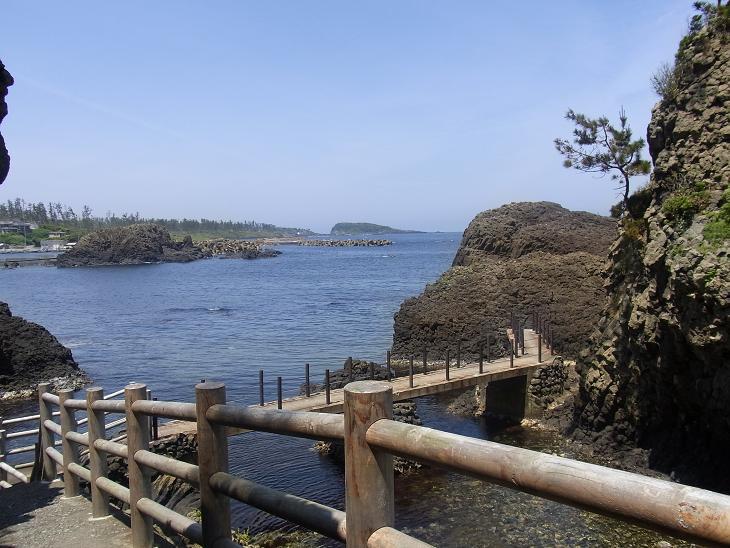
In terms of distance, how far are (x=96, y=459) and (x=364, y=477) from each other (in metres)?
4.86

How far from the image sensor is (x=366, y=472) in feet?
9.94

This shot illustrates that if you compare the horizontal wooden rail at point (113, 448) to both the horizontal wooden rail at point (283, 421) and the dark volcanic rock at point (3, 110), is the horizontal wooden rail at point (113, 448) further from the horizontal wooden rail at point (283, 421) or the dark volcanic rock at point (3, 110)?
the dark volcanic rock at point (3, 110)

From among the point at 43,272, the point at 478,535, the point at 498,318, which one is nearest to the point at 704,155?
the point at 478,535

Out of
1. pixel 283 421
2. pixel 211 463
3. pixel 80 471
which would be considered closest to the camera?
pixel 283 421

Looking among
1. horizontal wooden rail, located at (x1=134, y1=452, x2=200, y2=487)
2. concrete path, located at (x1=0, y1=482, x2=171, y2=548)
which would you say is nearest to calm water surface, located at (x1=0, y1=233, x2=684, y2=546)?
concrete path, located at (x1=0, y1=482, x2=171, y2=548)

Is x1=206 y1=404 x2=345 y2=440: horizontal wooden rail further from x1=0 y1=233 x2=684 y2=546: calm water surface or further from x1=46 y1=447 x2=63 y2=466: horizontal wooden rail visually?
x1=0 y1=233 x2=684 y2=546: calm water surface

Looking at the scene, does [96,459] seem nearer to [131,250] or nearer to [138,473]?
Answer: [138,473]

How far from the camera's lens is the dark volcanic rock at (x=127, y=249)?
131125 mm

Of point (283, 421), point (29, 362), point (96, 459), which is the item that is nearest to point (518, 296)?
point (29, 362)

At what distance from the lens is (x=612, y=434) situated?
1738cm

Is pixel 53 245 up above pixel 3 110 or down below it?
below

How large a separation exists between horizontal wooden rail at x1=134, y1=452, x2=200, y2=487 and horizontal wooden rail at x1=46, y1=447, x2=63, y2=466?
2881 millimetres

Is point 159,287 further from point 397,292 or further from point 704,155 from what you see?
point 704,155

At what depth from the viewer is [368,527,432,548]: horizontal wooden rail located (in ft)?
9.44
